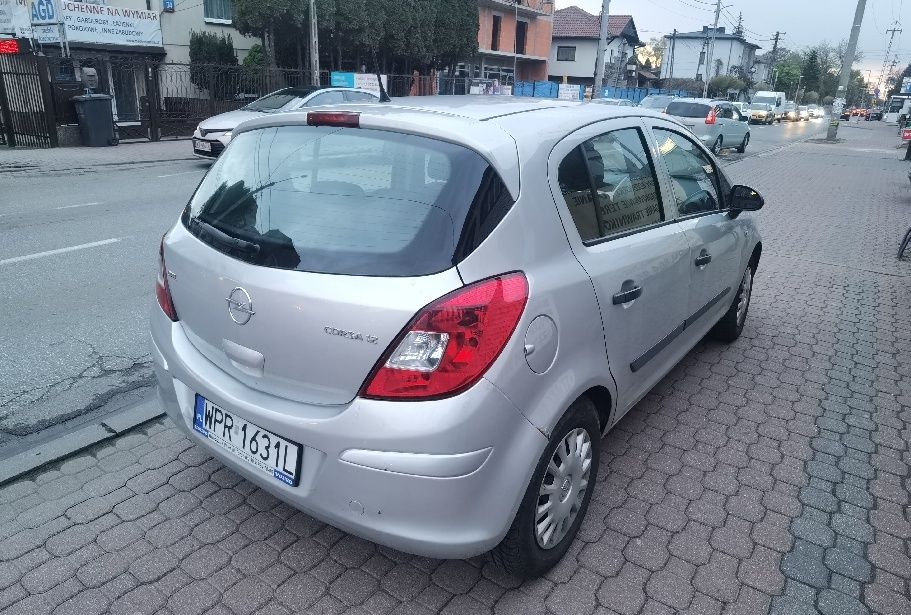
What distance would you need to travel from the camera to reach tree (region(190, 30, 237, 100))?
19.1 m

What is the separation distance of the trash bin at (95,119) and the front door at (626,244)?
620 inches

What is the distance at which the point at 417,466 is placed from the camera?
2.00 m

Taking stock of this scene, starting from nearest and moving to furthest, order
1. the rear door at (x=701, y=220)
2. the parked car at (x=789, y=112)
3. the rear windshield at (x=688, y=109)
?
the rear door at (x=701, y=220)
the rear windshield at (x=688, y=109)
the parked car at (x=789, y=112)

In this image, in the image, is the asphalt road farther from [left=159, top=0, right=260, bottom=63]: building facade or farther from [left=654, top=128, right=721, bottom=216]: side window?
[left=159, top=0, right=260, bottom=63]: building facade

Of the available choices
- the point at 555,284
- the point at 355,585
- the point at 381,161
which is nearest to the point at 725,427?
the point at 555,284

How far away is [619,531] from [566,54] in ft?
187

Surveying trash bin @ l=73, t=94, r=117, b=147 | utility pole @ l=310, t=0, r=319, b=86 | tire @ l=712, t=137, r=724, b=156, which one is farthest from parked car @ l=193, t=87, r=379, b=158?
tire @ l=712, t=137, r=724, b=156

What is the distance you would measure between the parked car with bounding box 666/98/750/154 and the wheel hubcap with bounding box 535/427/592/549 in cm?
1879

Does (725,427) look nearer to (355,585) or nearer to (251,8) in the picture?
(355,585)

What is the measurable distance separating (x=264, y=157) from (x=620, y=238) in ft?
4.89

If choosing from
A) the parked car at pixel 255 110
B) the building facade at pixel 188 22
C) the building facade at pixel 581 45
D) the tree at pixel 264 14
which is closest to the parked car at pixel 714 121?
the parked car at pixel 255 110

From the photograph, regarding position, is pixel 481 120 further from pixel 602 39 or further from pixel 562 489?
pixel 602 39

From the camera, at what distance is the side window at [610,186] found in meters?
2.57

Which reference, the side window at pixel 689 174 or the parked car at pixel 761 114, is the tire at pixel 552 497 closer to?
the side window at pixel 689 174
